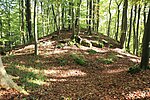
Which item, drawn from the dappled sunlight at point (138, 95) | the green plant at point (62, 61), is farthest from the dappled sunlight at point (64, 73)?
the dappled sunlight at point (138, 95)

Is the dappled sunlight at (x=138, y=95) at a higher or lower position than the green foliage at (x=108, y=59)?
higher

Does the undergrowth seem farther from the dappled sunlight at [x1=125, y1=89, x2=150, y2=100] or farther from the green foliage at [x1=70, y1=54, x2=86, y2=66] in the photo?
the dappled sunlight at [x1=125, y1=89, x2=150, y2=100]

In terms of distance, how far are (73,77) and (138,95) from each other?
578 centimetres

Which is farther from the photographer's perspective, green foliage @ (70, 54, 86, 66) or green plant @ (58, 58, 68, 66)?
green foliage @ (70, 54, 86, 66)

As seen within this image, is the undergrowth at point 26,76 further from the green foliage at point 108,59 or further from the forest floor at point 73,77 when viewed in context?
the green foliage at point 108,59

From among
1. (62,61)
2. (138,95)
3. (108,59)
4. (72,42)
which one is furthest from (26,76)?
(72,42)

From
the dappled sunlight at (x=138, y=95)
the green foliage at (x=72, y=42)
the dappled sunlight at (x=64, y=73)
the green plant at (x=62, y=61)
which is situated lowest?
the dappled sunlight at (x=64, y=73)

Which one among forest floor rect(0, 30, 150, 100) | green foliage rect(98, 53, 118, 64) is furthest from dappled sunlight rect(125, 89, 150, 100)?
green foliage rect(98, 53, 118, 64)

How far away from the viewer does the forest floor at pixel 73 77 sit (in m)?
9.18

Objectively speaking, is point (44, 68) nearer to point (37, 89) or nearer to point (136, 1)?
point (37, 89)

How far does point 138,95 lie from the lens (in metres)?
8.79

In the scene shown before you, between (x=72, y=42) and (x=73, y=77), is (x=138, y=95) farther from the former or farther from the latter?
(x=72, y=42)

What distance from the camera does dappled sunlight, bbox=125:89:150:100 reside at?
28.0ft

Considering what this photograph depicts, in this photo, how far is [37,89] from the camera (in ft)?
33.5
